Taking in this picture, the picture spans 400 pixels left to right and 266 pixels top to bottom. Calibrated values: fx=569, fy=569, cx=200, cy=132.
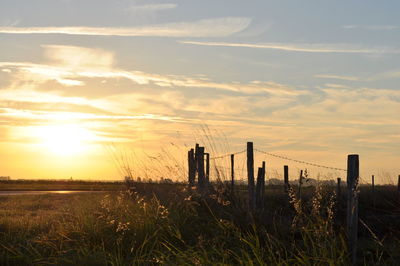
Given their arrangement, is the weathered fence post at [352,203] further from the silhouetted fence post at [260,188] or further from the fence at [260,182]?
the silhouetted fence post at [260,188]

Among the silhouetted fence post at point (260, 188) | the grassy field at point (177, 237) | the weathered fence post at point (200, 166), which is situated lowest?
the grassy field at point (177, 237)

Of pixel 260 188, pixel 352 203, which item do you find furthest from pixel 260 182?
pixel 352 203

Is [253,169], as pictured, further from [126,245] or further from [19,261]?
[19,261]

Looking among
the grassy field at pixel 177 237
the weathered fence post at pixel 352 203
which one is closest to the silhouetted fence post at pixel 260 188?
the grassy field at pixel 177 237

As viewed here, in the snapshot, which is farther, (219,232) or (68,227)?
(68,227)

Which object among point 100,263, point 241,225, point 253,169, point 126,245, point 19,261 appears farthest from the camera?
point 253,169

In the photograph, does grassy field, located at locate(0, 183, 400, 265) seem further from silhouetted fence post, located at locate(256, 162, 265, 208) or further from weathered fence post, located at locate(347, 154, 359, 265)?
silhouetted fence post, located at locate(256, 162, 265, 208)

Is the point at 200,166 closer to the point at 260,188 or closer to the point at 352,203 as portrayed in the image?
the point at 260,188

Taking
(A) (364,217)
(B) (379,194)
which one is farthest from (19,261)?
(B) (379,194)

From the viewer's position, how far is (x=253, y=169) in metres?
13.6

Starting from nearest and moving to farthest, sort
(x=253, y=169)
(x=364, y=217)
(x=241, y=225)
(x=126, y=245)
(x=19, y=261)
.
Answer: (x=19, y=261) → (x=126, y=245) → (x=241, y=225) → (x=253, y=169) → (x=364, y=217)

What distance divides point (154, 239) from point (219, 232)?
1.04m

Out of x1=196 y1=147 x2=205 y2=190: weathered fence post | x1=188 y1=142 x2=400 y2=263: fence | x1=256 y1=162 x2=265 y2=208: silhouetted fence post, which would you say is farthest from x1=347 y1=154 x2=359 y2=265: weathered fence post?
x1=256 y1=162 x2=265 y2=208: silhouetted fence post

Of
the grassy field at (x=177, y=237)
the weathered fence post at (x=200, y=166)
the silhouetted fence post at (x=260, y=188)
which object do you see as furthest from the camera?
the silhouetted fence post at (x=260, y=188)
